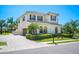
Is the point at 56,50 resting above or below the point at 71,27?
below

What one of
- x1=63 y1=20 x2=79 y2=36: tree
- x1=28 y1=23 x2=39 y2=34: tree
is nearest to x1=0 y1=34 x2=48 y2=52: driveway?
x1=28 y1=23 x2=39 y2=34: tree

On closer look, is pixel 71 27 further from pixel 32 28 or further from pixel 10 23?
pixel 10 23

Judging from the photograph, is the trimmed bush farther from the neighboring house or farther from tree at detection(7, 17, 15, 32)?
tree at detection(7, 17, 15, 32)

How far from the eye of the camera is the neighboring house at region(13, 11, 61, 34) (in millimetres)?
6059

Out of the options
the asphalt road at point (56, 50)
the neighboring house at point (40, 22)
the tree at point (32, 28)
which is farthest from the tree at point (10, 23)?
the asphalt road at point (56, 50)

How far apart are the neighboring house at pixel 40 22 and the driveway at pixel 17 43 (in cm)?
17

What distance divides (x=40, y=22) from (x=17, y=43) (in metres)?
0.84

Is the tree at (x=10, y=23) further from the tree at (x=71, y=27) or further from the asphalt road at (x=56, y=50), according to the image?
the tree at (x=71, y=27)

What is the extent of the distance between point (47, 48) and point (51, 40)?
29 centimetres

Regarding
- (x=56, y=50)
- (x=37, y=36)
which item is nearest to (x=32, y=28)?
(x=37, y=36)

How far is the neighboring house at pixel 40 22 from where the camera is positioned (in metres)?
6.06

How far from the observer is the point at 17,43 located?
5.93 meters

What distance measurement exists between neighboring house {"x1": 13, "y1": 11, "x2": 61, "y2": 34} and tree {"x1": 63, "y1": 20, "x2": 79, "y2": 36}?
0.64 ft
